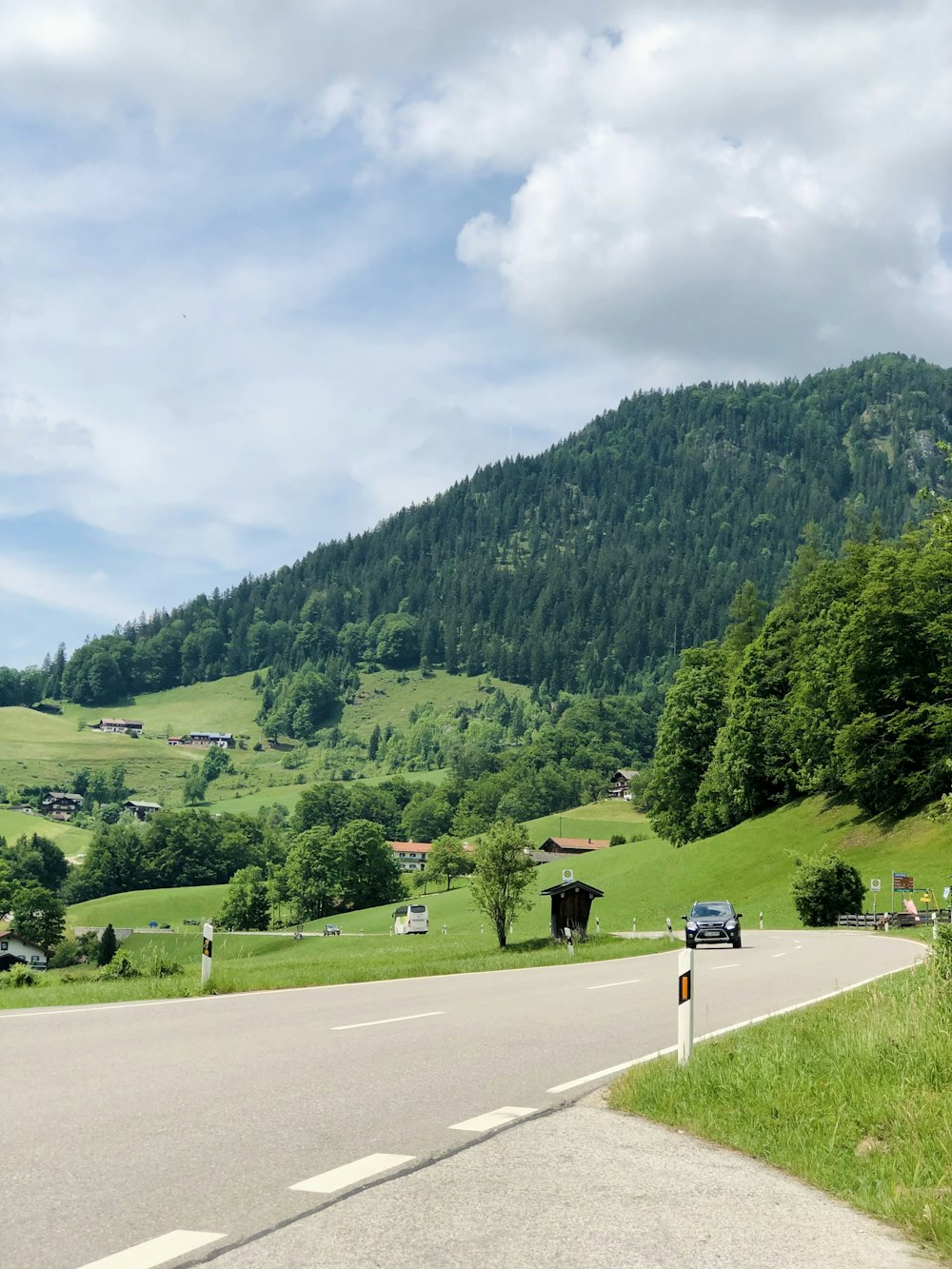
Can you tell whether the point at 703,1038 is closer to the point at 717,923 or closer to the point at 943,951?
the point at 943,951

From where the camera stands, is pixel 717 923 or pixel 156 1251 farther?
pixel 717 923

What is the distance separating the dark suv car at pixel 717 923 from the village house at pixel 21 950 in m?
83.2

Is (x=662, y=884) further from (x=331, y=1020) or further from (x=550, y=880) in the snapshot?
(x=331, y=1020)

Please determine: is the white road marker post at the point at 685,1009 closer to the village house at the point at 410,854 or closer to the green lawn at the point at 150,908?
the green lawn at the point at 150,908

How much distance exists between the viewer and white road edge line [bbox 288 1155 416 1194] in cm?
620

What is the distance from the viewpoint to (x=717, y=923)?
39281 mm

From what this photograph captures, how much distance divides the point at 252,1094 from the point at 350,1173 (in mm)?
2715

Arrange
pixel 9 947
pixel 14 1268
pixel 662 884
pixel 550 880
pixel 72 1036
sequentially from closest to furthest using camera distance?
pixel 14 1268
pixel 72 1036
pixel 662 884
pixel 550 880
pixel 9 947

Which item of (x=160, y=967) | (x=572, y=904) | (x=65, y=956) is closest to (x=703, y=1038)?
(x=160, y=967)

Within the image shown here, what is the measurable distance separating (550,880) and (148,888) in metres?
97.9

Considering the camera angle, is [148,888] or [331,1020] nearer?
[331,1020]

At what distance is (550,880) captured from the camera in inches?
3743

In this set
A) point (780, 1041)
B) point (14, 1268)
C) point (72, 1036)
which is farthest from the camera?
point (72, 1036)

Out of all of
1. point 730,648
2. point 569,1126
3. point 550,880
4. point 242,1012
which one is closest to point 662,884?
point 550,880
